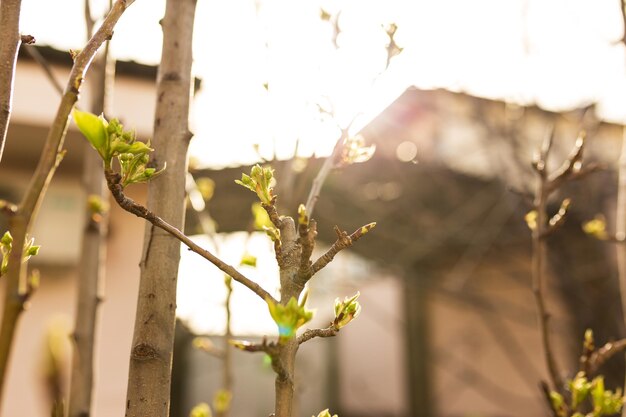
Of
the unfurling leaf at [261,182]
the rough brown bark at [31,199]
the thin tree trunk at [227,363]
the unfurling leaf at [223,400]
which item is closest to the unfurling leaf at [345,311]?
the unfurling leaf at [261,182]

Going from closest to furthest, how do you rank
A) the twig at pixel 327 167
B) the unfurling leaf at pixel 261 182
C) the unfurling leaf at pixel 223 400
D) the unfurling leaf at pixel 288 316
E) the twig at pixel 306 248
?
1. the unfurling leaf at pixel 288 316
2. the twig at pixel 306 248
3. the unfurling leaf at pixel 261 182
4. the twig at pixel 327 167
5. the unfurling leaf at pixel 223 400

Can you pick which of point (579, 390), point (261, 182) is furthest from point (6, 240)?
point (579, 390)

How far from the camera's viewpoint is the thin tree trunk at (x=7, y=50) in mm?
765

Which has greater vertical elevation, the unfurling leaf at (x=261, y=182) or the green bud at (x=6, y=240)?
the unfurling leaf at (x=261, y=182)

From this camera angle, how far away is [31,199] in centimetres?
67

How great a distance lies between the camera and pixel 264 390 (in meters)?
12.8

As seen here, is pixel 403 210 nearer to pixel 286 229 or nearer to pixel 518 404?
pixel 518 404

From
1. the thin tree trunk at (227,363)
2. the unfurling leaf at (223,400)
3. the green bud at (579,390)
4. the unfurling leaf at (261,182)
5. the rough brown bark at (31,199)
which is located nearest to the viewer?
the rough brown bark at (31,199)

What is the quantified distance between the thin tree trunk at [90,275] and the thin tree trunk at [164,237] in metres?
0.58

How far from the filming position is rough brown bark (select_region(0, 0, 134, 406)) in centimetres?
60

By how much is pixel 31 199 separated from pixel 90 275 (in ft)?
3.23

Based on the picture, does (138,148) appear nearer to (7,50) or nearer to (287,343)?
(7,50)

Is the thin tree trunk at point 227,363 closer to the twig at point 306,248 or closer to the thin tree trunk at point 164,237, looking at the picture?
the thin tree trunk at point 164,237

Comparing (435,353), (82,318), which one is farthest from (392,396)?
(82,318)
